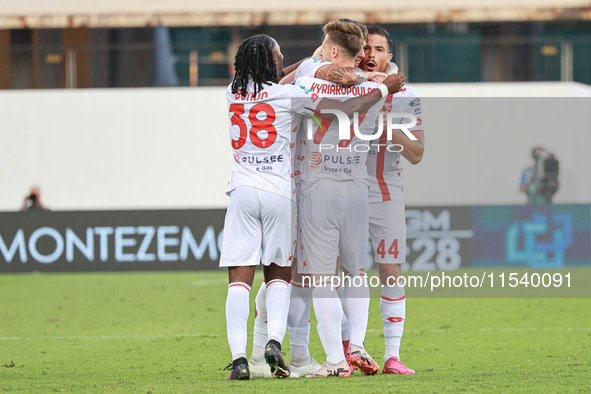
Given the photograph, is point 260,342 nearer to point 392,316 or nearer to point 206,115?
point 392,316

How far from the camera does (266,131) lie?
567 cm

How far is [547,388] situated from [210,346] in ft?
11.4

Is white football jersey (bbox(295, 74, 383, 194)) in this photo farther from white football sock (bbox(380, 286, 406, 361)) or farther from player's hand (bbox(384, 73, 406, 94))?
white football sock (bbox(380, 286, 406, 361))


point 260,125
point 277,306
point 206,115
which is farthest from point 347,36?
point 206,115

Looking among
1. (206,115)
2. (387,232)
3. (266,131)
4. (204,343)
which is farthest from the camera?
(206,115)

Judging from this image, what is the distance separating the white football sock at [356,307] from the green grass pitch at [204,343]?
36 cm

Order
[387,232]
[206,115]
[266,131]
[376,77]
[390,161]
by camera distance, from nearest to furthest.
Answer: [266,131], [376,77], [387,232], [390,161], [206,115]

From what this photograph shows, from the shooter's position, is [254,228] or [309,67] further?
[309,67]

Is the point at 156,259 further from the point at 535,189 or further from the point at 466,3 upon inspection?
the point at 466,3

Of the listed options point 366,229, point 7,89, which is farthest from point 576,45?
point 366,229

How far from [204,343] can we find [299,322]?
250cm

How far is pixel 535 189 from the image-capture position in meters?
20.0

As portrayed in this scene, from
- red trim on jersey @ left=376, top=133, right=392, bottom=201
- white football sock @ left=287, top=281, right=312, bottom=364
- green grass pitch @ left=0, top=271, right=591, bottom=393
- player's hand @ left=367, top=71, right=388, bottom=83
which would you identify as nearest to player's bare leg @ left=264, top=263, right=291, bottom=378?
green grass pitch @ left=0, top=271, right=591, bottom=393

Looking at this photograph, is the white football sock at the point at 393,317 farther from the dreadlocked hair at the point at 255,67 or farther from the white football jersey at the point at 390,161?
the dreadlocked hair at the point at 255,67
